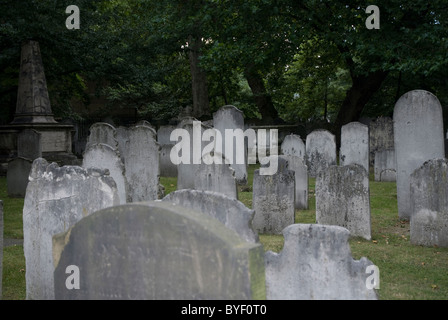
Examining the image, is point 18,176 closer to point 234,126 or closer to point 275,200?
point 234,126

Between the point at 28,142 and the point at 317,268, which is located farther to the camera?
the point at 28,142

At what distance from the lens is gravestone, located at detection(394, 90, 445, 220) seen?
32.8ft

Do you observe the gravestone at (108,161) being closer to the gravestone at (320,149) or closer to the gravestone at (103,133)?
the gravestone at (103,133)

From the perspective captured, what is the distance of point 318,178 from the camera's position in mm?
9102

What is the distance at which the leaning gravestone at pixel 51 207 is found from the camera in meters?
5.89

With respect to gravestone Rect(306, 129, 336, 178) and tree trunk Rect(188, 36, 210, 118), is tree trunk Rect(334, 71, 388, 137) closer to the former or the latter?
tree trunk Rect(188, 36, 210, 118)

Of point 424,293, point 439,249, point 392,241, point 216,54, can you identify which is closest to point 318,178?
point 392,241

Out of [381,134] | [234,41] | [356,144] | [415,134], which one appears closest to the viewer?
[415,134]

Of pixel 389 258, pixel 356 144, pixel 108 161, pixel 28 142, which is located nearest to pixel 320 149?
pixel 356 144

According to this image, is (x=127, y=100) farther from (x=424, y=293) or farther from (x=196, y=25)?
(x=424, y=293)

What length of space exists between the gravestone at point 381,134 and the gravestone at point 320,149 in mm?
3435

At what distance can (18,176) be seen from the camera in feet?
44.5

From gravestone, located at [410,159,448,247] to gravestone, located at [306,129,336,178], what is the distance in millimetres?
7590

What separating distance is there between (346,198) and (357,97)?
15.9m
